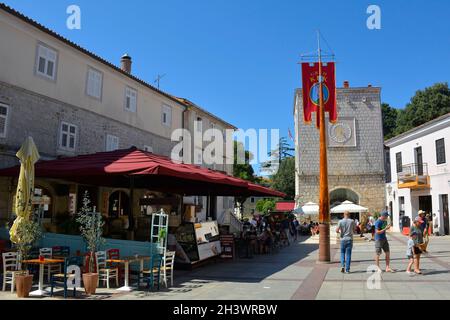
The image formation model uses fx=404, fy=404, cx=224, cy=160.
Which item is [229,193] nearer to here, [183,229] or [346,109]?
[183,229]

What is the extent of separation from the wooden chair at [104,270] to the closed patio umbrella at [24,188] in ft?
5.84

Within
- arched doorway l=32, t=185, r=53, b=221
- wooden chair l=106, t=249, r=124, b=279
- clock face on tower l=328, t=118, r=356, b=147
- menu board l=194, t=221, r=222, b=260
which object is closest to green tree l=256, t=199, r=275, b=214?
clock face on tower l=328, t=118, r=356, b=147

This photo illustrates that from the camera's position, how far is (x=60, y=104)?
16516mm

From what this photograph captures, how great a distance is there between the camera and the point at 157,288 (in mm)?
9000

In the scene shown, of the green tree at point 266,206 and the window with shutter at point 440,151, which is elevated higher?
the window with shutter at point 440,151

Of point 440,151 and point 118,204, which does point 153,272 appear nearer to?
point 118,204

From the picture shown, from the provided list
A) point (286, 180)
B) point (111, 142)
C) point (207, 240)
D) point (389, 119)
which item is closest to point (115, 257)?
point (207, 240)

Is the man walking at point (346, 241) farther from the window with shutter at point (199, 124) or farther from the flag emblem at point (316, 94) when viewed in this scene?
the window with shutter at point (199, 124)

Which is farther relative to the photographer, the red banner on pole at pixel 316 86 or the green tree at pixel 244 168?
the green tree at pixel 244 168

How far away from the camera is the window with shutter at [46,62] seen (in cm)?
1553

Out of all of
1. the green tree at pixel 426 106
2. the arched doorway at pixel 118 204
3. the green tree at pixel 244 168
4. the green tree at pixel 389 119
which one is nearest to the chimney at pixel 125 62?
the arched doorway at pixel 118 204

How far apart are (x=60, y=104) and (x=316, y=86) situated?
1022cm

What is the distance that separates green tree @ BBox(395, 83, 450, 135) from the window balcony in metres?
17.6

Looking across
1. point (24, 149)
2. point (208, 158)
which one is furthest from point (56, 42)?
point (208, 158)
